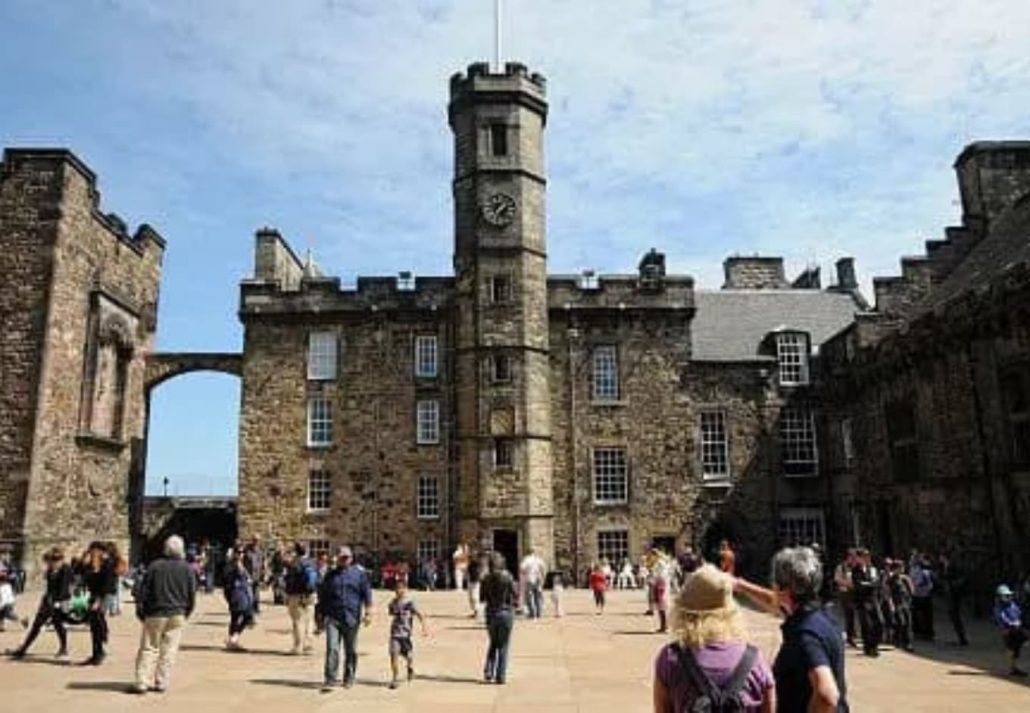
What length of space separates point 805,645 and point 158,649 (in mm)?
8349

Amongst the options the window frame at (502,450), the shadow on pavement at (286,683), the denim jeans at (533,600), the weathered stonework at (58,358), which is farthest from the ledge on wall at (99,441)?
the shadow on pavement at (286,683)

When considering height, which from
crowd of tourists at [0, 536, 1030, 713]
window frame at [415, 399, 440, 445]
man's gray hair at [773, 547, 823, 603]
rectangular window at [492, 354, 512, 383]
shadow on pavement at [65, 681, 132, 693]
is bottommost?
shadow on pavement at [65, 681, 132, 693]

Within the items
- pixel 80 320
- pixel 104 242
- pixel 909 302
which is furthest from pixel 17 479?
pixel 909 302

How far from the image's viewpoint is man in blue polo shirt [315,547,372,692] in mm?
9867

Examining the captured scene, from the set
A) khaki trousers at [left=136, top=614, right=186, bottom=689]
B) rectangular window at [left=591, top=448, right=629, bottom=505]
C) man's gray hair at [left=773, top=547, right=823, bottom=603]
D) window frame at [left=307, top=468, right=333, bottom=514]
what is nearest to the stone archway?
window frame at [left=307, top=468, right=333, bottom=514]

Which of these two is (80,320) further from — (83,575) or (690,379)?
(690,379)

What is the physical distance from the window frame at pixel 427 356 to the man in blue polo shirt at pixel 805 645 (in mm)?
25914

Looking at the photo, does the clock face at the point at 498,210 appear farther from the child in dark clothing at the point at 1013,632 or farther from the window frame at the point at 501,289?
the child in dark clothing at the point at 1013,632

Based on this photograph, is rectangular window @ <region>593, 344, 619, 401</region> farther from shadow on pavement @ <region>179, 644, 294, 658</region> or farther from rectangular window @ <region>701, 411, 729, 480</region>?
shadow on pavement @ <region>179, 644, 294, 658</region>

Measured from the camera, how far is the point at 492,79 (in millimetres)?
29531

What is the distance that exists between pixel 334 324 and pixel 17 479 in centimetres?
1087

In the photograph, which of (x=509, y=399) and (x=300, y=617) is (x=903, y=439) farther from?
(x=300, y=617)

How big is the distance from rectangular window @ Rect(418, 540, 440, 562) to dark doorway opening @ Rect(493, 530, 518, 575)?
2244mm

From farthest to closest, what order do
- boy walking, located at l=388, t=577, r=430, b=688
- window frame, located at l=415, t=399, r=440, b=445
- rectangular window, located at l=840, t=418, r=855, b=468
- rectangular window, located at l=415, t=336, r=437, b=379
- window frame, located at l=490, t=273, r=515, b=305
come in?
rectangular window, located at l=415, t=336, r=437, b=379 < window frame, located at l=415, t=399, r=440, b=445 < window frame, located at l=490, t=273, r=515, b=305 < rectangular window, located at l=840, t=418, r=855, b=468 < boy walking, located at l=388, t=577, r=430, b=688
